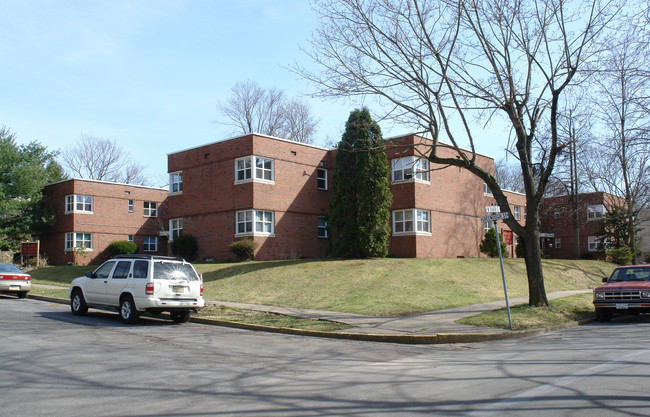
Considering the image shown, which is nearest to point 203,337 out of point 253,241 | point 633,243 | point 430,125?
point 430,125

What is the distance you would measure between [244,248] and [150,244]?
19.6 metres

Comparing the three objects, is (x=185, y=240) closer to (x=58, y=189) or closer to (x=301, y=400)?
(x=58, y=189)

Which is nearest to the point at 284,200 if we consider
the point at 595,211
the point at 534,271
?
the point at 534,271

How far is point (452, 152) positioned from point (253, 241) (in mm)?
12757

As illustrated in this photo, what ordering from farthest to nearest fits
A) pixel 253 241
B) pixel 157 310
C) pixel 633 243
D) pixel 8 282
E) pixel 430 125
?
pixel 633 243, pixel 253 241, pixel 8 282, pixel 430 125, pixel 157 310

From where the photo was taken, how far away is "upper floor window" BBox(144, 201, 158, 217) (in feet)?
146

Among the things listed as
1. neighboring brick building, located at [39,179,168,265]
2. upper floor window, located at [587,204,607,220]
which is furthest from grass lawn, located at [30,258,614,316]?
upper floor window, located at [587,204,607,220]

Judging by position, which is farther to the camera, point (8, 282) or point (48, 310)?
point (8, 282)

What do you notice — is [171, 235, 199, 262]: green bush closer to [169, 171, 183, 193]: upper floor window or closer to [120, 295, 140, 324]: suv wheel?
[169, 171, 183, 193]: upper floor window

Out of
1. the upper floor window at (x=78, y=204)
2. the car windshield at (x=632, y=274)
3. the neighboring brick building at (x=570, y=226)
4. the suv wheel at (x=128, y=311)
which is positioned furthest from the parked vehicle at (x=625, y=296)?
the upper floor window at (x=78, y=204)

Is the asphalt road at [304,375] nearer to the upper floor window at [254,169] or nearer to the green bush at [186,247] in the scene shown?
the upper floor window at [254,169]

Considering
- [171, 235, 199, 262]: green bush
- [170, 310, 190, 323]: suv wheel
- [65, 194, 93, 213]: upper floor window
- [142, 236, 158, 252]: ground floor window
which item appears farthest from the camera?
[142, 236, 158, 252]: ground floor window

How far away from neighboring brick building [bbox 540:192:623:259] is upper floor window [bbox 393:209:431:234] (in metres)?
18.4

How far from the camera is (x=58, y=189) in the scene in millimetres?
42000
